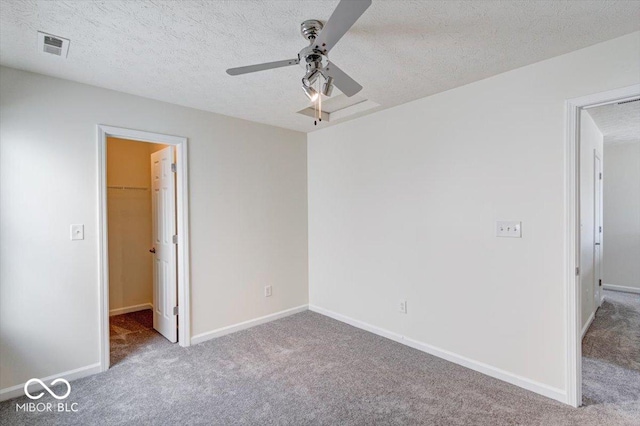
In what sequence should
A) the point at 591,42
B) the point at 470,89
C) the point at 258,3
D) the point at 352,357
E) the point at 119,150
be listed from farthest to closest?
the point at 119,150 < the point at 352,357 < the point at 470,89 < the point at 591,42 < the point at 258,3

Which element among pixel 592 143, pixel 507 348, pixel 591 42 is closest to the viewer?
pixel 591 42

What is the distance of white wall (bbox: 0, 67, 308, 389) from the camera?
2.27 metres

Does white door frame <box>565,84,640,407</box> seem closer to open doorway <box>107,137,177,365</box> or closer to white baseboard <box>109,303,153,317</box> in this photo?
open doorway <box>107,137,177,365</box>

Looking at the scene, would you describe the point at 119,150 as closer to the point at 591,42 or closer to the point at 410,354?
the point at 410,354

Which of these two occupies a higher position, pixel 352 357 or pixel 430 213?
pixel 430 213

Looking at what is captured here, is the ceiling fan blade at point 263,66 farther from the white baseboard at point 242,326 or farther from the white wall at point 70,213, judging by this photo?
the white baseboard at point 242,326

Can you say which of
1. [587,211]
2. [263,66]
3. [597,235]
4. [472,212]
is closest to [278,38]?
[263,66]

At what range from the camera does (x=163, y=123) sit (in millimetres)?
2969

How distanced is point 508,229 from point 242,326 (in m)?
2.83

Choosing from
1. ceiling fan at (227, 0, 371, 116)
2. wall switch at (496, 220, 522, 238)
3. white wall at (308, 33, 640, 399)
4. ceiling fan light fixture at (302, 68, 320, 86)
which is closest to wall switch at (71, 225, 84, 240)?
ceiling fan at (227, 0, 371, 116)

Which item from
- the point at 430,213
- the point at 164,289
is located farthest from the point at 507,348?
the point at 164,289

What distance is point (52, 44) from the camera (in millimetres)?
1934

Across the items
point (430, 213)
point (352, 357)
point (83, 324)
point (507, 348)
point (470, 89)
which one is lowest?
point (352, 357)

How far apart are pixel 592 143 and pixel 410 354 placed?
10.9 ft
